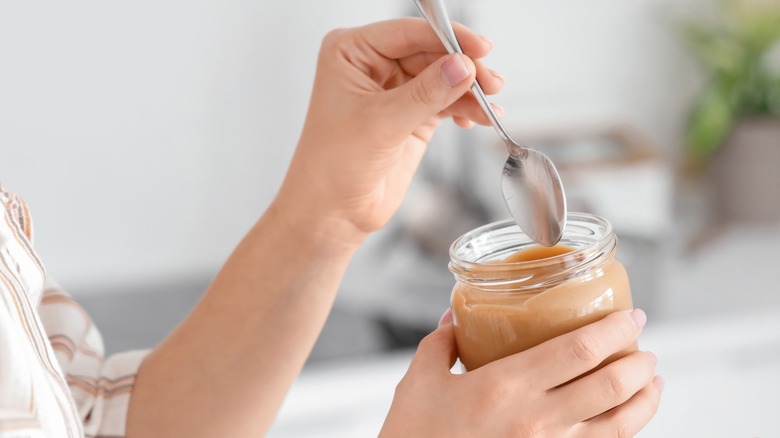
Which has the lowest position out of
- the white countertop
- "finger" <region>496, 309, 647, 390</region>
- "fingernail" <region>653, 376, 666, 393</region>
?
the white countertop

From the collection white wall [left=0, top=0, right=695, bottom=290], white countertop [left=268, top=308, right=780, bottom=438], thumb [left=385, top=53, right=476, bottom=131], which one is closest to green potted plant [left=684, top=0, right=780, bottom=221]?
white wall [left=0, top=0, right=695, bottom=290]

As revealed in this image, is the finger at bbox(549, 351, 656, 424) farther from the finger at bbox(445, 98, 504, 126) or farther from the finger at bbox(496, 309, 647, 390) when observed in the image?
the finger at bbox(445, 98, 504, 126)

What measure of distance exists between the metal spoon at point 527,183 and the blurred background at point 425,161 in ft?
3.40

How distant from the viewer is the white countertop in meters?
1.48

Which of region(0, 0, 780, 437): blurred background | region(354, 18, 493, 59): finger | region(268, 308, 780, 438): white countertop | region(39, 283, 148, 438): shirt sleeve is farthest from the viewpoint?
region(0, 0, 780, 437): blurred background

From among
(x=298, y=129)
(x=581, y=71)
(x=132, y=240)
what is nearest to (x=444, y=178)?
(x=298, y=129)

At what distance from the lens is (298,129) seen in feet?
6.77

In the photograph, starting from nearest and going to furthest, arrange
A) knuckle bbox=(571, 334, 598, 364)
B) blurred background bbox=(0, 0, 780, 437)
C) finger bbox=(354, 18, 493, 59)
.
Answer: knuckle bbox=(571, 334, 598, 364)
finger bbox=(354, 18, 493, 59)
blurred background bbox=(0, 0, 780, 437)

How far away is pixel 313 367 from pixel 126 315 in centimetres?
51

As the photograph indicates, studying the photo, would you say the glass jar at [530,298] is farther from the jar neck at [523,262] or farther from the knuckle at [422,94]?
the knuckle at [422,94]

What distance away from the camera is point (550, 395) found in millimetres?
487

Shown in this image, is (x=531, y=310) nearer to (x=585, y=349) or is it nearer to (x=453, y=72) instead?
(x=585, y=349)

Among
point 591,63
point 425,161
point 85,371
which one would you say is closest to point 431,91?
point 85,371

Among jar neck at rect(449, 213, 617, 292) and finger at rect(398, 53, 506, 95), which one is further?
finger at rect(398, 53, 506, 95)
